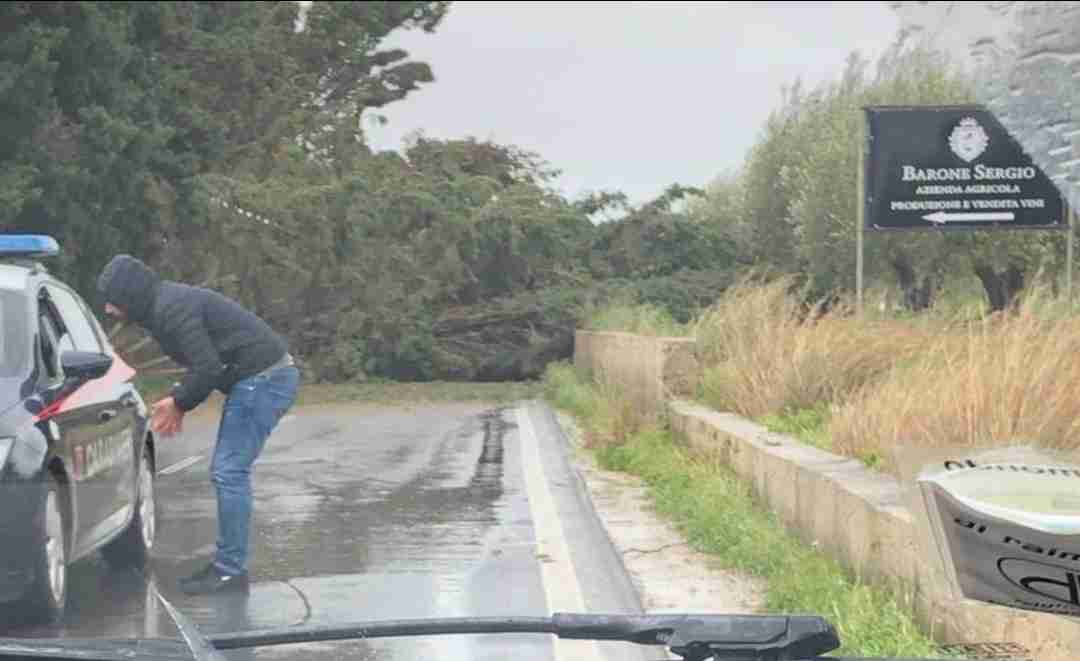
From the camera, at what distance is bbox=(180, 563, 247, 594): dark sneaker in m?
8.27

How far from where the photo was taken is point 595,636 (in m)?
3.20

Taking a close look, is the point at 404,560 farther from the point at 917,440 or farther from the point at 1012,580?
the point at 1012,580

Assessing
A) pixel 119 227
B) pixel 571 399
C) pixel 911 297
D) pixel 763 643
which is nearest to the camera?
pixel 763 643

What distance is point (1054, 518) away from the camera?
3.37 metres

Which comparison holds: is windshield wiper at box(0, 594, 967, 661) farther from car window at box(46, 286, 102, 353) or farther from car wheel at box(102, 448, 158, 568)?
car wheel at box(102, 448, 158, 568)

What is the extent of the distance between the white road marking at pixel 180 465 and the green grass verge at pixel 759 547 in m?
3.72

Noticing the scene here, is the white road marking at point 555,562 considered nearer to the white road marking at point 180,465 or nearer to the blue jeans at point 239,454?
the blue jeans at point 239,454

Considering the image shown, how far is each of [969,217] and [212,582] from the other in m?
11.8

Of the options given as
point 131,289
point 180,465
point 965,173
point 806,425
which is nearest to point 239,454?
point 131,289

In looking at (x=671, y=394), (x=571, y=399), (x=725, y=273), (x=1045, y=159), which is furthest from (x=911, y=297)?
(x=1045, y=159)

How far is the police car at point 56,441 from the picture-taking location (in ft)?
23.0

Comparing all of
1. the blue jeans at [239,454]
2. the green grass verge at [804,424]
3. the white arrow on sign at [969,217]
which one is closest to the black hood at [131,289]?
the blue jeans at [239,454]

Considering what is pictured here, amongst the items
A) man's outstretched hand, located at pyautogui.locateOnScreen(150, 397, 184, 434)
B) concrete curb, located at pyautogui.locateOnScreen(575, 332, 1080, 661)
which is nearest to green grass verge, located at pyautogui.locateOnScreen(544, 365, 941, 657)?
concrete curb, located at pyautogui.locateOnScreen(575, 332, 1080, 661)

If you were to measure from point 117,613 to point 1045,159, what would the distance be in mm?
4538
